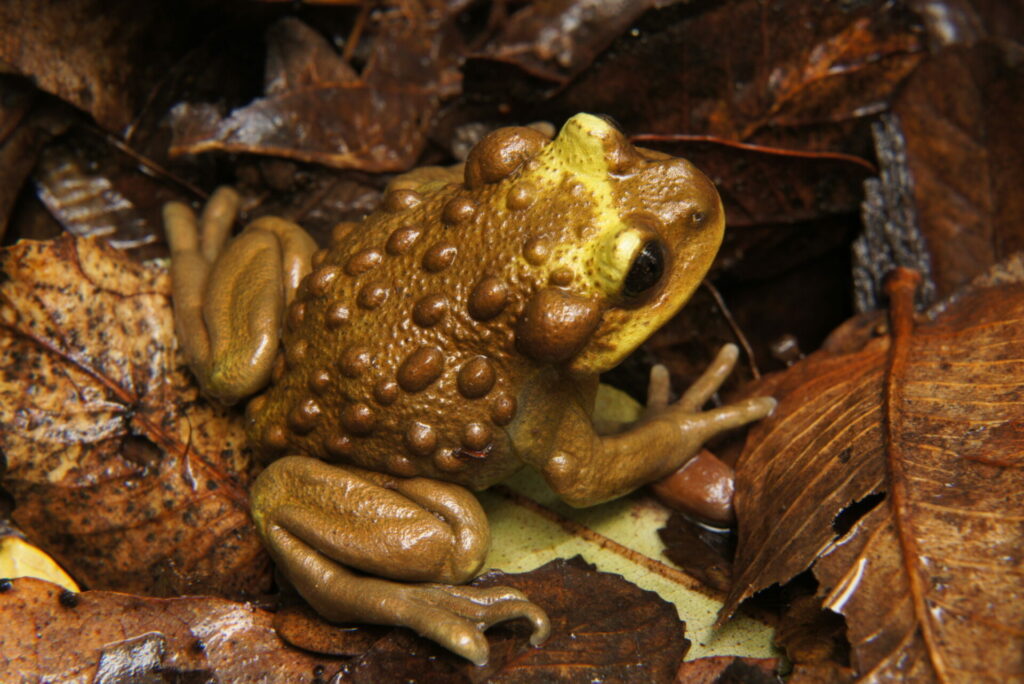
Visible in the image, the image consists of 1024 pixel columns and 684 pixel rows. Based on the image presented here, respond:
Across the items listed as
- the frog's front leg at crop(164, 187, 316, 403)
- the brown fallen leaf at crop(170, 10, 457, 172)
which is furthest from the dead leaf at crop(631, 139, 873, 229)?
the frog's front leg at crop(164, 187, 316, 403)

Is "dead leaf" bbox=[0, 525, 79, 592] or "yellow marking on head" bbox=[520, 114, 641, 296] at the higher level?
"yellow marking on head" bbox=[520, 114, 641, 296]

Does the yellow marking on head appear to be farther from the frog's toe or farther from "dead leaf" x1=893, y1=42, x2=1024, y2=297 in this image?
"dead leaf" x1=893, y1=42, x2=1024, y2=297

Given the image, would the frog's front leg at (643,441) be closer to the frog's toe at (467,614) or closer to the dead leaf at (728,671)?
the frog's toe at (467,614)

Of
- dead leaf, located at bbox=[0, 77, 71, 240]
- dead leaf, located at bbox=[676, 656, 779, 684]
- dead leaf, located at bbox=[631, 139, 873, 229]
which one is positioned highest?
dead leaf, located at bbox=[0, 77, 71, 240]

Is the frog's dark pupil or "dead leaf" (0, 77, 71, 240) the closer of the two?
the frog's dark pupil

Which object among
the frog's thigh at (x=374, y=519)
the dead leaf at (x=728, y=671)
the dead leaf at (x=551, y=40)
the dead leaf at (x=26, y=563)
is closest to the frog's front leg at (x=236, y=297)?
the frog's thigh at (x=374, y=519)
